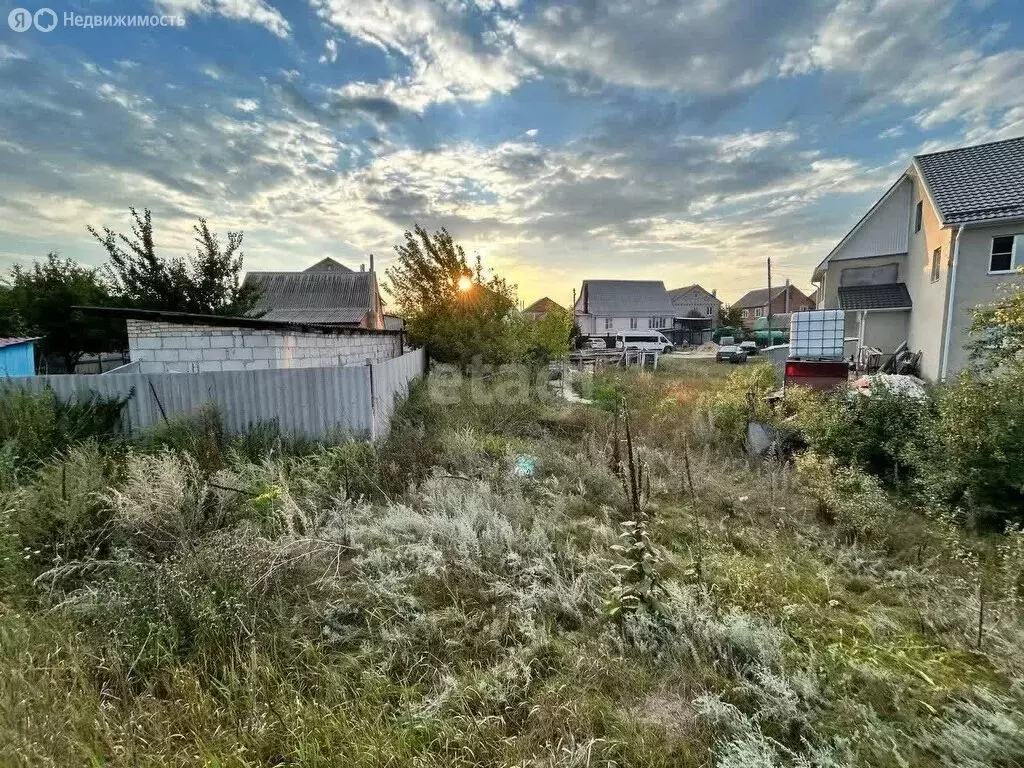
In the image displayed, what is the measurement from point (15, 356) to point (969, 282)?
23143 millimetres

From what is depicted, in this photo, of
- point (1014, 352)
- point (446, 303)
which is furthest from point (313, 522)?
point (446, 303)

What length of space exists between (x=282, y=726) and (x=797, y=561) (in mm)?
3789

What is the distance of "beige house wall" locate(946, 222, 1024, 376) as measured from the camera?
10.4m

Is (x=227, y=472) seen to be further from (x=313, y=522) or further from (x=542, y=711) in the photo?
(x=542, y=711)

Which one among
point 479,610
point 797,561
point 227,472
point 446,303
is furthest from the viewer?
point 446,303

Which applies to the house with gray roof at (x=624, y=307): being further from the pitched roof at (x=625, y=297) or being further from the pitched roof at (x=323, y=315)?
the pitched roof at (x=323, y=315)

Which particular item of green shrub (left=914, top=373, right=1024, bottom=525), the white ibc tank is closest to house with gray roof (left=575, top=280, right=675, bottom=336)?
the white ibc tank

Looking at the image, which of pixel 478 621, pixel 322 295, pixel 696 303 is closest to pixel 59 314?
pixel 322 295

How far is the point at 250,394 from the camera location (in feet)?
18.6

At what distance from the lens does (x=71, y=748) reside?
6.11 feet

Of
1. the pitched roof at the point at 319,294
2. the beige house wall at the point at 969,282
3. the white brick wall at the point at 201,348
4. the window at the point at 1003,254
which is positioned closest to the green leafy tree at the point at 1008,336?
the beige house wall at the point at 969,282

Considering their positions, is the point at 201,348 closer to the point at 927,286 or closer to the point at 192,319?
the point at 192,319

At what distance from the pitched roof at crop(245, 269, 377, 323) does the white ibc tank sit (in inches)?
823

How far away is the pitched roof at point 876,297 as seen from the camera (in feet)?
45.7
